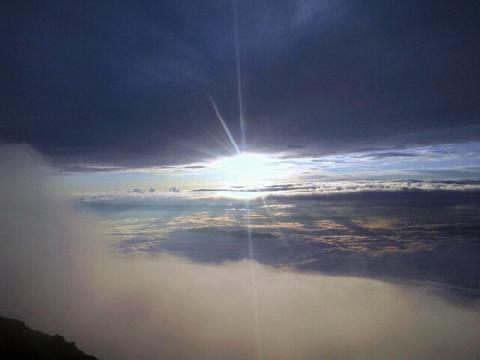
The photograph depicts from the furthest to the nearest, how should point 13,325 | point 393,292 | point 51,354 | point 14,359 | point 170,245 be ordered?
point 170,245, point 393,292, point 13,325, point 51,354, point 14,359

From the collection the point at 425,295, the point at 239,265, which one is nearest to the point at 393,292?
the point at 425,295

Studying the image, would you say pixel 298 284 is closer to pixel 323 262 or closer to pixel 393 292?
pixel 323 262

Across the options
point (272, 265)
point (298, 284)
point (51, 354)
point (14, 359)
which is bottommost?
point (298, 284)

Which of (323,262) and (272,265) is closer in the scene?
(323,262)

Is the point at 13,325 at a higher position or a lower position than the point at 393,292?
higher

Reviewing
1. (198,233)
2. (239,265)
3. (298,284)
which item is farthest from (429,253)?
(198,233)

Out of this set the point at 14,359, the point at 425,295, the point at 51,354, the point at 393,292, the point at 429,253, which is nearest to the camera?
the point at 14,359

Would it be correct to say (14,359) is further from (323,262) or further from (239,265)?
(239,265)
